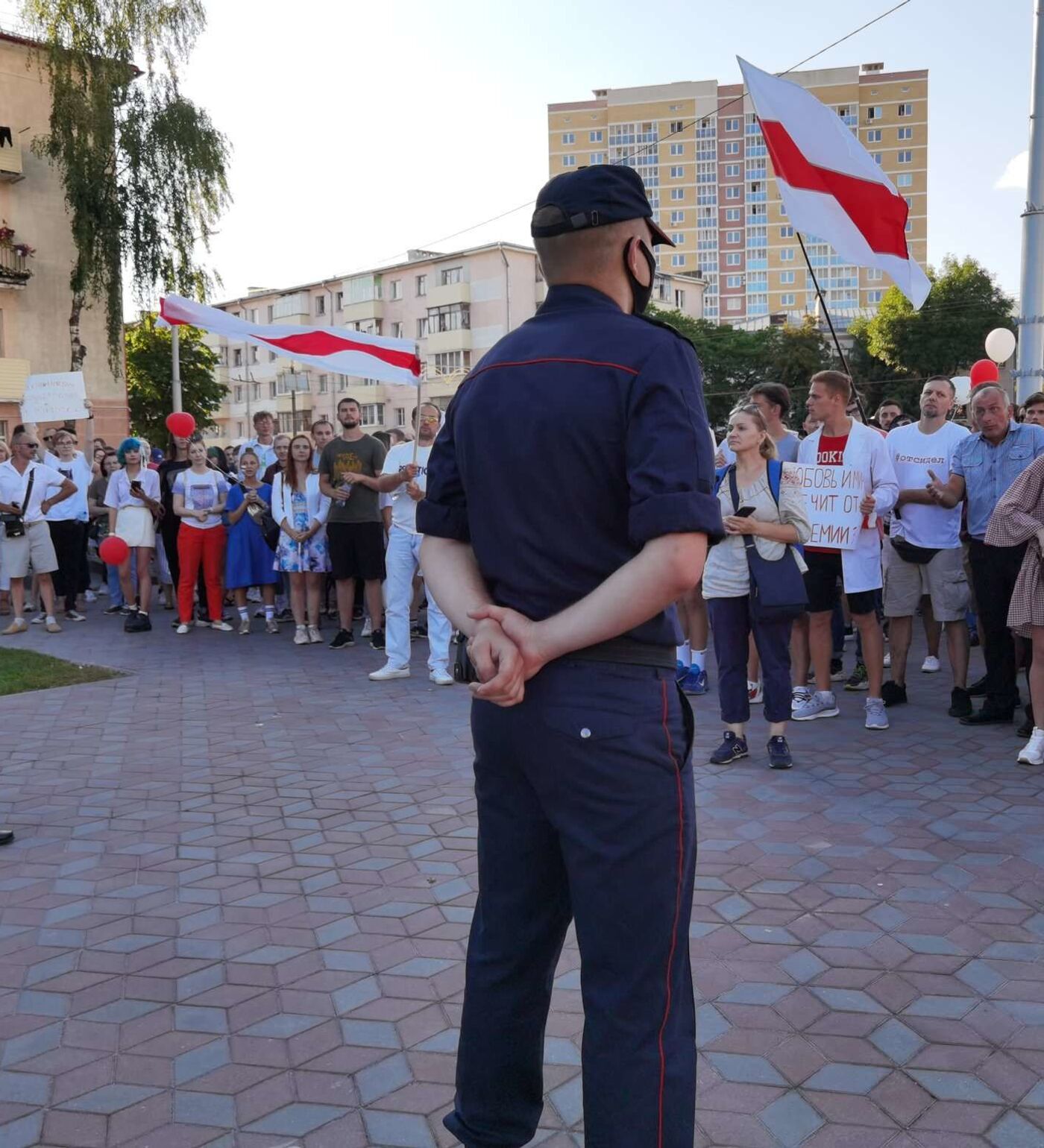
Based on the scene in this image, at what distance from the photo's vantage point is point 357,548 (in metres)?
10.9

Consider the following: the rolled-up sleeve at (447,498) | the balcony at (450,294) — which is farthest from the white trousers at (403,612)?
the balcony at (450,294)

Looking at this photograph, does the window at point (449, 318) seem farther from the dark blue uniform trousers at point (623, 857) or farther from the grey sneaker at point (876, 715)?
the dark blue uniform trousers at point (623, 857)

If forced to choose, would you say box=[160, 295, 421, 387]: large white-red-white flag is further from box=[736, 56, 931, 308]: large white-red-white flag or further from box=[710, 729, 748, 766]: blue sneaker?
box=[710, 729, 748, 766]: blue sneaker

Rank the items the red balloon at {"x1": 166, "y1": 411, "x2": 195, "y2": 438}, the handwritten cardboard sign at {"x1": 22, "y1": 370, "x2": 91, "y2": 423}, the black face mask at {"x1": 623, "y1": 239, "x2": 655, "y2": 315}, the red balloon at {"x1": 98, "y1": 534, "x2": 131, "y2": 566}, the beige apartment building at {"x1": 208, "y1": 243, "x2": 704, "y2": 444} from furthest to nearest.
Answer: the beige apartment building at {"x1": 208, "y1": 243, "x2": 704, "y2": 444}
the handwritten cardboard sign at {"x1": 22, "y1": 370, "x2": 91, "y2": 423}
the red balloon at {"x1": 166, "y1": 411, "x2": 195, "y2": 438}
the red balloon at {"x1": 98, "y1": 534, "x2": 131, "y2": 566}
the black face mask at {"x1": 623, "y1": 239, "x2": 655, "y2": 315}

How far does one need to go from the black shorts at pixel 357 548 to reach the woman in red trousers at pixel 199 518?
5.95 ft

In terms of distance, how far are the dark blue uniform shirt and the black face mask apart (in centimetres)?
8

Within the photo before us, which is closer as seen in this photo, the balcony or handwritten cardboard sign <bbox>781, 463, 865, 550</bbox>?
handwritten cardboard sign <bbox>781, 463, 865, 550</bbox>

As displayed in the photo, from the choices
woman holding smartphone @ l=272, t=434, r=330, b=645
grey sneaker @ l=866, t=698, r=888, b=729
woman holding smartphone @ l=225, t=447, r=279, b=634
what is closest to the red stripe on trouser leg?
grey sneaker @ l=866, t=698, r=888, b=729

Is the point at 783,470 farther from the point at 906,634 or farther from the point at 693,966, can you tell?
the point at 693,966

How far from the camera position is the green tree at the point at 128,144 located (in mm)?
29531

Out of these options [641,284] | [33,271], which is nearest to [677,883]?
[641,284]

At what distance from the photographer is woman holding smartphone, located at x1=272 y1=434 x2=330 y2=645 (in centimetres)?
1130

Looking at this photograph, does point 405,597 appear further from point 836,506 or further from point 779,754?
point 779,754

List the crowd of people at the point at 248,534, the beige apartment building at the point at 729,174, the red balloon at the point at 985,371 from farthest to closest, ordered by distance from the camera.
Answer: the beige apartment building at the point at 729,174, the red balloon at the point at 985,371, the crowd of people at the point at 248,534
